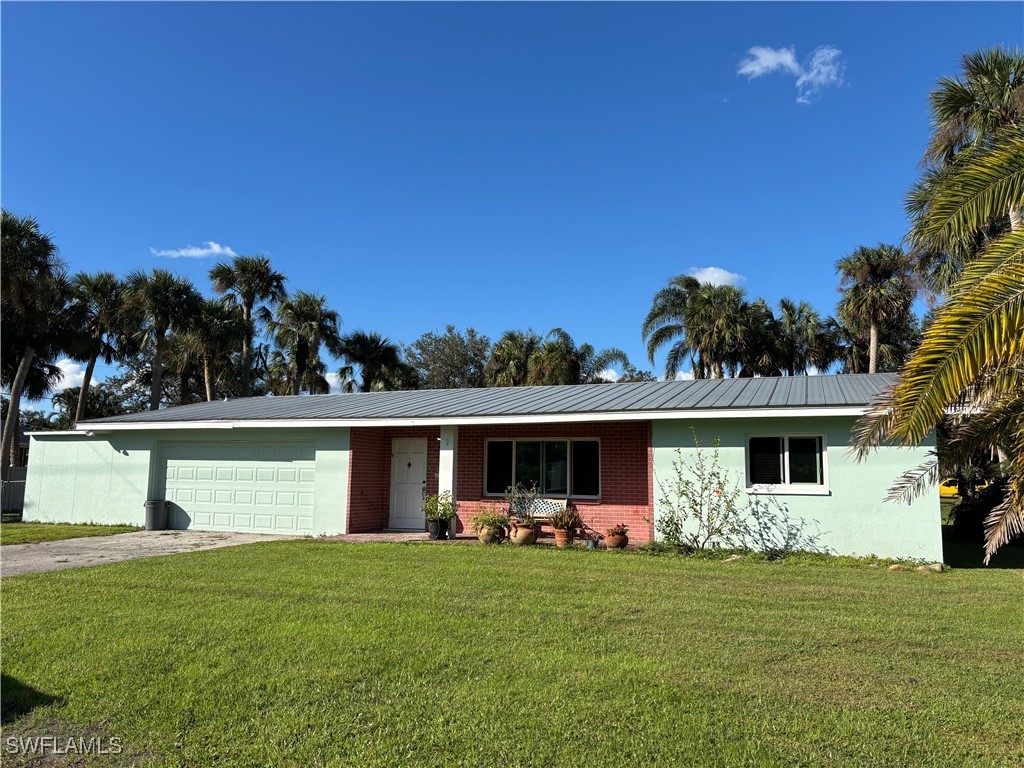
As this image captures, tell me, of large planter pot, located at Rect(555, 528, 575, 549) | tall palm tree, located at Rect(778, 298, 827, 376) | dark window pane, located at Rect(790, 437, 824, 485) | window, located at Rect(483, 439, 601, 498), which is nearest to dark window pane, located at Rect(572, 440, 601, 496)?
window, located at Rect(483, 439, 601, 498)

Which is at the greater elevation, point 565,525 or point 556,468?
point 556,468

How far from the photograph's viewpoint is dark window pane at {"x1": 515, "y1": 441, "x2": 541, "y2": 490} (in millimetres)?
15234

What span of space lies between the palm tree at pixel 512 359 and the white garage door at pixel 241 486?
1958 cm

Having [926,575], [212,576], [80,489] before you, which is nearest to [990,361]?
[926,575]

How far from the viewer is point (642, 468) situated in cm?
1419

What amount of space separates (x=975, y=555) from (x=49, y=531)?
66.8 feet

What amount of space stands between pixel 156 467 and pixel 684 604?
49.0 ft

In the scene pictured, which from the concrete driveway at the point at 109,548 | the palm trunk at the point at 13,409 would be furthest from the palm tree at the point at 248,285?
the concrete driveway at the point at 109,548

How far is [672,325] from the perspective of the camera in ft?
112

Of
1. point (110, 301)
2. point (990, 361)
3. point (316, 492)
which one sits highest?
point (110, 301)

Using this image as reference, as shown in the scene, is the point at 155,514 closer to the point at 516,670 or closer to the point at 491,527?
the point at 491,527

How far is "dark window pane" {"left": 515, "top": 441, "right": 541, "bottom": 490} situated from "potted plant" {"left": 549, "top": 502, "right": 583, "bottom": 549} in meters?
1.55

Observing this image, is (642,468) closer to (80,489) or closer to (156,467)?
(156,467)

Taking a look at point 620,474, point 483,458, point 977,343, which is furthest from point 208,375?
point 977,343
